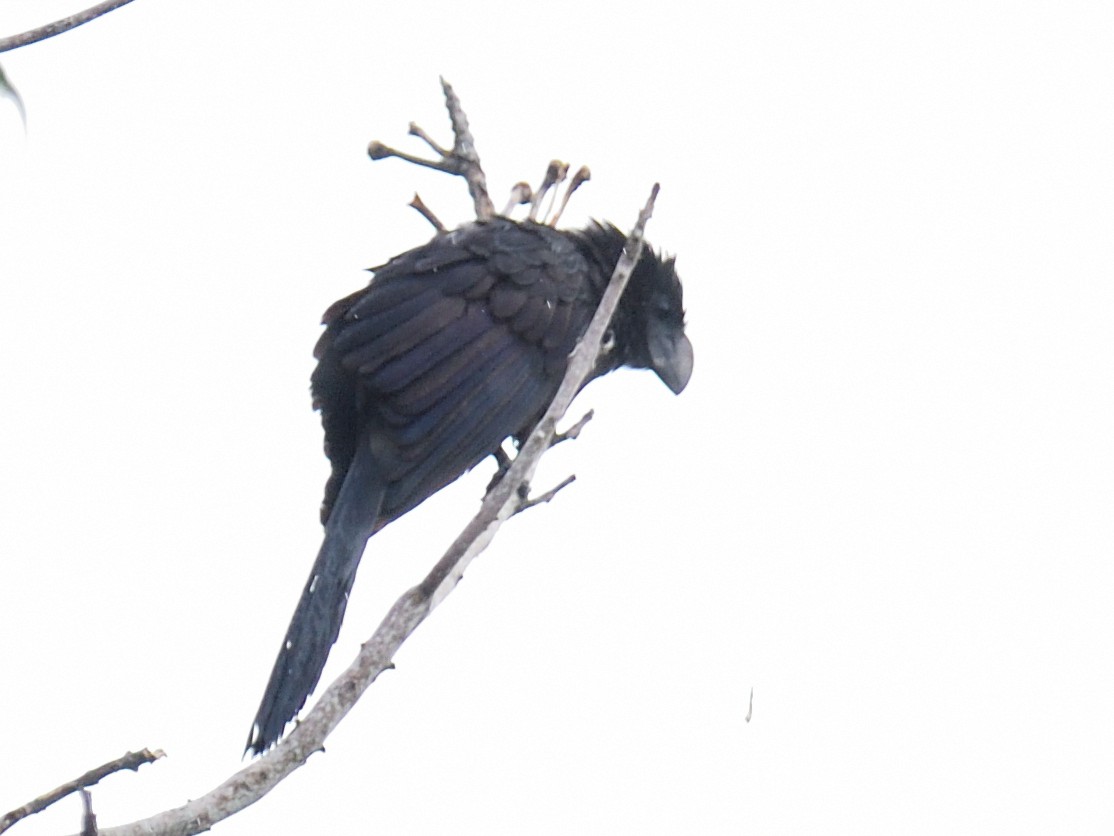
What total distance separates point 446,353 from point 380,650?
5.73 ft

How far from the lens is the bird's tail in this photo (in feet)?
10.5

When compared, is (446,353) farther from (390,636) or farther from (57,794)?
(57,794)

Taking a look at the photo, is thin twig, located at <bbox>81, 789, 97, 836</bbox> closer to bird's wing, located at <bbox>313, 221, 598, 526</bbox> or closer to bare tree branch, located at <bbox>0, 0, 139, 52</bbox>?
bare tree branch, located at <bbox>0, 0, 139, 52</bbox>

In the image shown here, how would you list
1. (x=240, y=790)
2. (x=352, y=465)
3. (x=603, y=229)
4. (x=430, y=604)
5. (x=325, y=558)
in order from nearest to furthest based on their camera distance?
1. (x=240, y=790)
2. (x=430, y=604)
3. (x=325, y=558)
4. (x=352, y=465)
5. (x=603, y=229)

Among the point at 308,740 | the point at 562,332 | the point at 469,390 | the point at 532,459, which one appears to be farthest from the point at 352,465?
the point at 308,740

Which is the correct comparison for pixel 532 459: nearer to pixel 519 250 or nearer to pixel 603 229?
pixel 519 250

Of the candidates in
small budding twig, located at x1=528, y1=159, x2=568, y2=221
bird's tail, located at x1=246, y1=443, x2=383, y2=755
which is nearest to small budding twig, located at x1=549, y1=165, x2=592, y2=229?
small budding twig, located at x1=528, y1=159, x2=568, y2=221

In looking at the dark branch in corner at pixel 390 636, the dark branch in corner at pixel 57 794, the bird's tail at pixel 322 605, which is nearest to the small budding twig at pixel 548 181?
the bird's tail at pixel 322 605

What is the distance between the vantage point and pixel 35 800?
1.94 m

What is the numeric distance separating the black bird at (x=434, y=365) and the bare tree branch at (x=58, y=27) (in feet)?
4.50

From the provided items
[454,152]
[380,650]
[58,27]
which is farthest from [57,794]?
[454,152]

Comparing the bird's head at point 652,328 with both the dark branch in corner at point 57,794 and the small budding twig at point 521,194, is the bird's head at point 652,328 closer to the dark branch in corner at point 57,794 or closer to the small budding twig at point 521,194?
the small budding twig at point 521,194

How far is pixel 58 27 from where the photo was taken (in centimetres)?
252

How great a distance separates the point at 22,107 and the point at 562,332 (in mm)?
2767
